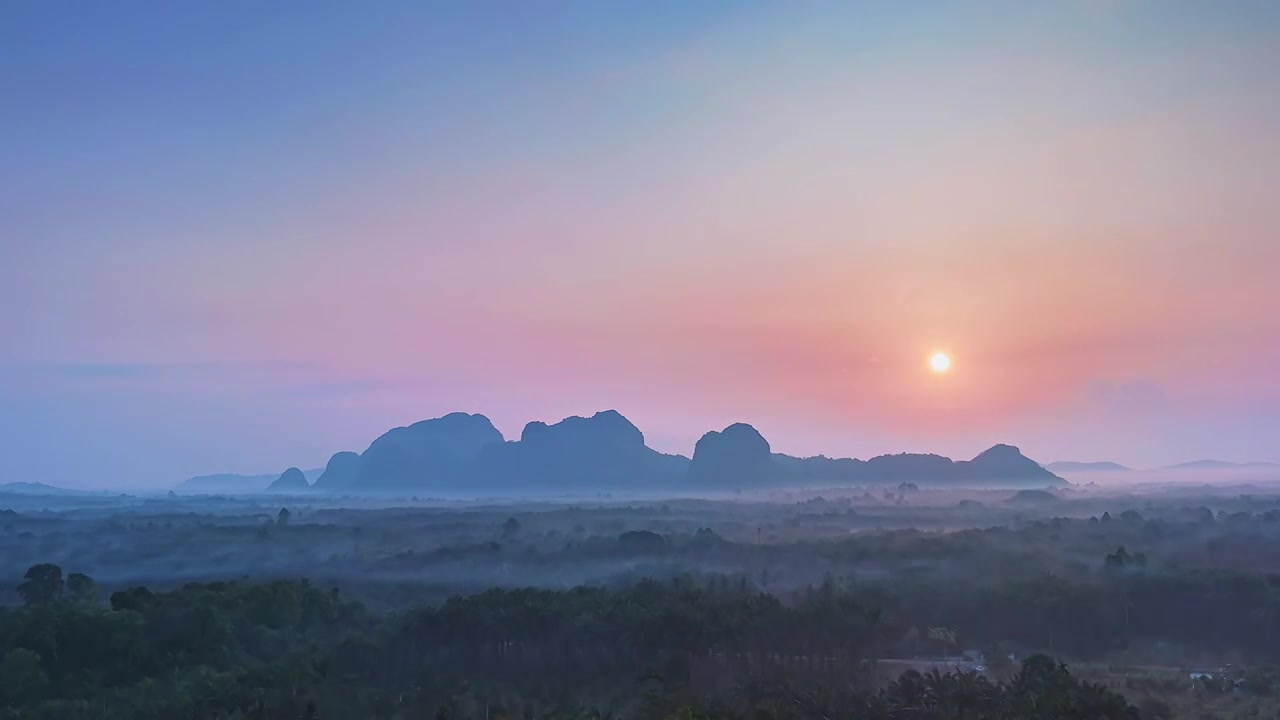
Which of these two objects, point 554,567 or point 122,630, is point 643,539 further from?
point 122,630

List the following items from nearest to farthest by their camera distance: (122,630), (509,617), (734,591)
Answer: (122,630), (509,617), (734,591)

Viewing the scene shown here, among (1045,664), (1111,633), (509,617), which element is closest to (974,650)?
(1111,633)

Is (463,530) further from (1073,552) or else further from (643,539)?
(1073,552)

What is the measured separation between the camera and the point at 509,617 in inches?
1939

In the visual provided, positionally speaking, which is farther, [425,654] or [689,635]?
[425,654]

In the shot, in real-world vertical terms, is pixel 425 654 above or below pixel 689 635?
below

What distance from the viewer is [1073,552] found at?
89.1 metres

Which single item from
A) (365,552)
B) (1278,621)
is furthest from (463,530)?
(1278,621)

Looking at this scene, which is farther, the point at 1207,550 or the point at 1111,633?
the point at 1207,550

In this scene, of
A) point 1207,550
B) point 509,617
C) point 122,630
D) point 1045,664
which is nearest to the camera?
point 1045,664

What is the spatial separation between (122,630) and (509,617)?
17925mm

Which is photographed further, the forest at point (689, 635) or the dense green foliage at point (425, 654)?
the dense green foliage at point (425, 654)

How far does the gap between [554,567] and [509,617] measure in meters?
43.3

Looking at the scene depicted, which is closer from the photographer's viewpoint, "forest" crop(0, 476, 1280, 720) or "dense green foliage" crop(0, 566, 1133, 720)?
"forest" crop(0, 476, 1280, 720)
